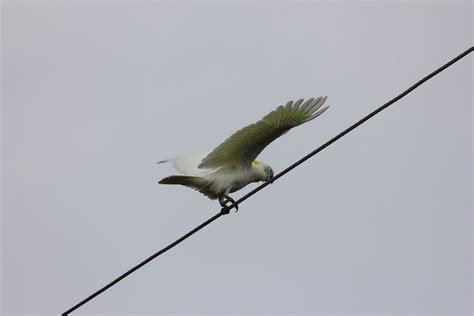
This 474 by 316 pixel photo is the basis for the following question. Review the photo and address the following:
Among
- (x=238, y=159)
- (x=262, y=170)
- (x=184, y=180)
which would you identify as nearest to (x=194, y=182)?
(x=184, y=180)

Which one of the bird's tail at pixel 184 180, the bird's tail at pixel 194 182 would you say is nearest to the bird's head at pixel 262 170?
the bird's tail at pixel 194 182

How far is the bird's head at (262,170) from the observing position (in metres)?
7.44

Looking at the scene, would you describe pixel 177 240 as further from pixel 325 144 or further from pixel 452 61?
pixel 452 61

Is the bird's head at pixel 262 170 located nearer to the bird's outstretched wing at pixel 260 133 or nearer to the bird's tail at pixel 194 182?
the bird's outstretched wing at pixel 260 133

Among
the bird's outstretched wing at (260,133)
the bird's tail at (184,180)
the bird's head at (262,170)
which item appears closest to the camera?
the bird's outstretched wing at (260,133)

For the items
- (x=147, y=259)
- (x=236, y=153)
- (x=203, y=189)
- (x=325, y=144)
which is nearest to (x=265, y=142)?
(x=236, y=153)

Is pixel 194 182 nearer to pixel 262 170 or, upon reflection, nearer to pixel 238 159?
pixel 238 159

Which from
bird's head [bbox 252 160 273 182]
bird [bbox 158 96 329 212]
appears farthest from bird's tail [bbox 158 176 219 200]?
bird's head [bbox 252 160 273 182]

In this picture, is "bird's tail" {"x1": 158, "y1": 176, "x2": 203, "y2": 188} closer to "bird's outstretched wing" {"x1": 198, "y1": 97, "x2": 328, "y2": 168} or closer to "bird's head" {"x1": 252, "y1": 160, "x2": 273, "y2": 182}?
"bird's outstretched wing" {"x1": 198, "y1": 97, "x2": 328, "y2": 168}

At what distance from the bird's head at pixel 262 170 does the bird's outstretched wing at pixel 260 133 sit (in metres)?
0.20

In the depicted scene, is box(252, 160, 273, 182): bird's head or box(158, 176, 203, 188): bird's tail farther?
box(252, 160, 273, 182): bird's head

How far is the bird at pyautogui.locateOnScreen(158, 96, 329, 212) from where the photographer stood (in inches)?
256

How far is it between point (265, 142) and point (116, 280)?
217 centimetres

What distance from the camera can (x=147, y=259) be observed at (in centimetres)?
544
